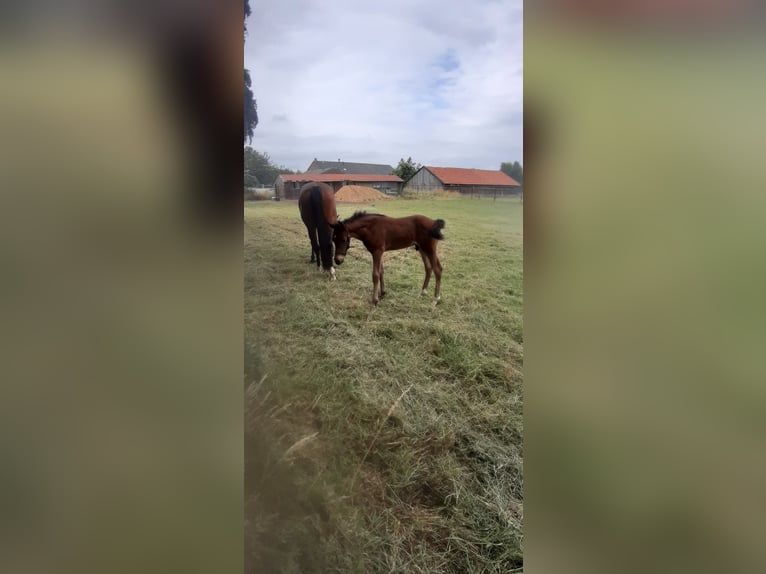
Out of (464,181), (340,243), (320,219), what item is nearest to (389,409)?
(340,243)

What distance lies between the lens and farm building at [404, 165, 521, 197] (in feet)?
4.96

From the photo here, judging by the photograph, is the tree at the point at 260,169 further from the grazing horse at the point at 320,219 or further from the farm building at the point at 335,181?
the grazing horse at the point at 320,219

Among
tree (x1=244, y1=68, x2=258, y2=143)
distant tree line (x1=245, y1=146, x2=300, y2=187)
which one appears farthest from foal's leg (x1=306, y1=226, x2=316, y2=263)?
tree (x1=244, y1=68, x2=258, y2=143)

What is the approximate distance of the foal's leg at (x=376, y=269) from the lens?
173cm

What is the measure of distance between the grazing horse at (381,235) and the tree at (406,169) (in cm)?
16

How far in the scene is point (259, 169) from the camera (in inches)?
61.6

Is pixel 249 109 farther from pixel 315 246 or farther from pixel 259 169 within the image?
pixel 315 246

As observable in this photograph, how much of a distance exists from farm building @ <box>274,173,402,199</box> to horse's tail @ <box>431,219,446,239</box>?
190 mm
